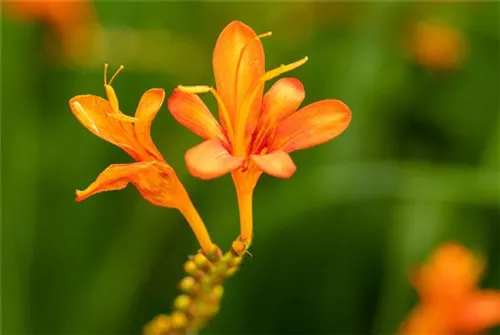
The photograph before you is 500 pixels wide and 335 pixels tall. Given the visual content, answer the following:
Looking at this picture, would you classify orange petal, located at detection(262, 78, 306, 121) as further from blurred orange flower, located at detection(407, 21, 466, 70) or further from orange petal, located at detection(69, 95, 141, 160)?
blurred orange flower, located at detection(407, 21, 466, 70)

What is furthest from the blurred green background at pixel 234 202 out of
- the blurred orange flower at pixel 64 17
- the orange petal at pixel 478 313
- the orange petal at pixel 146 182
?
the orange petal at pixel 146 182

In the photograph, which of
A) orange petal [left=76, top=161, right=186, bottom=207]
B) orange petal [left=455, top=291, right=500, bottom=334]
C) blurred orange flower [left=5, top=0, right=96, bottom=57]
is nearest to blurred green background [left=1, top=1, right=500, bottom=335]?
blurred orange flower [left=5, top=0, right=96, bottom=57]

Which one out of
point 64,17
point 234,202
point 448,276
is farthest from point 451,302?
point 64,17

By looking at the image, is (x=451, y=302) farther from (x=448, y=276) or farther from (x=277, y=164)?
(x=277, y=164)

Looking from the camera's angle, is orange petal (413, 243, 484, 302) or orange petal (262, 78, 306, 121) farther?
orange petal (413, 243, 484, 302)

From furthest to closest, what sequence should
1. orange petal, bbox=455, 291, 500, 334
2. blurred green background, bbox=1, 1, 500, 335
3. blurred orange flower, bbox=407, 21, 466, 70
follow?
blurred orange flower, bbox=407, 21, 466, 70 → blurred green background, bbox=1, 1, 500, 335 → orange petal, bbox=455, 291, 500, 334

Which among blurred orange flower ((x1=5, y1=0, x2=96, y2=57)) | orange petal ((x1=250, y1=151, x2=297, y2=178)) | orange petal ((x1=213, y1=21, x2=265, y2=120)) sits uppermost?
orange petal ((x1=213, y1=21, x2=265, y2=120))

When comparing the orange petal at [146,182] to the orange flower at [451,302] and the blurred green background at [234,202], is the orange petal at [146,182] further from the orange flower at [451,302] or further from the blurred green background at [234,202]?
the blurred green background at [234,202]
